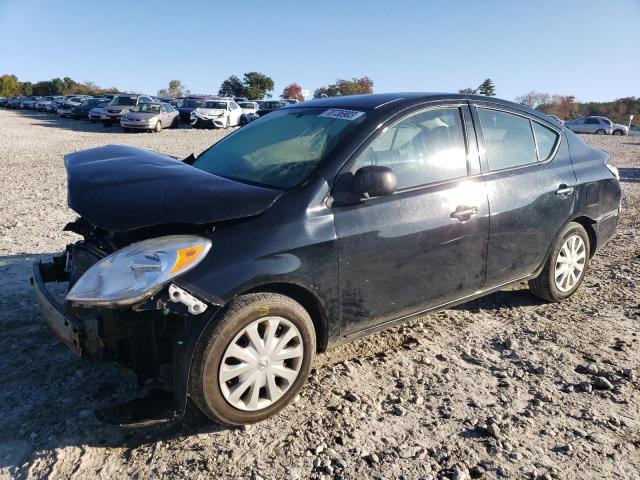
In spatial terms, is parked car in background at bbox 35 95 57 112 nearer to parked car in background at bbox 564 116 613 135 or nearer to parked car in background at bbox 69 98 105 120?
parked car in background at bbox 69 98 105 120

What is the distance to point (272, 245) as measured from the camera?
269 centimetres

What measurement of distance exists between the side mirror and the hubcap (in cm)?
215

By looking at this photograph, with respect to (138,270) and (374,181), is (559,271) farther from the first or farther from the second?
(138,270)

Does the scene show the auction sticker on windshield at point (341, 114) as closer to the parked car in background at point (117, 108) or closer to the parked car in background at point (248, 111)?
the parked car in background at point (248, 111)

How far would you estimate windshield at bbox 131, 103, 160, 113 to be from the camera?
2447cm

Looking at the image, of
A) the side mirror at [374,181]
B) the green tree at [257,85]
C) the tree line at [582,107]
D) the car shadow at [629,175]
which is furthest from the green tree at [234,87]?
the side mirror at [374,181]

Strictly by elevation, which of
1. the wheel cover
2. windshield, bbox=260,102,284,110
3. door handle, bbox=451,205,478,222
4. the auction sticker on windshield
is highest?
windshield, bbox=260,102,284,110

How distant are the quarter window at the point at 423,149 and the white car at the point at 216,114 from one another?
24.7 meters

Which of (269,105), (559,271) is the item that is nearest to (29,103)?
(269,105)

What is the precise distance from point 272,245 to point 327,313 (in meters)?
0.55

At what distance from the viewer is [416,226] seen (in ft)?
10.6

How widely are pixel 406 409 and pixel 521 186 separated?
1.90 m

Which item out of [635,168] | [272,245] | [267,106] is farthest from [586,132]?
[272,245]

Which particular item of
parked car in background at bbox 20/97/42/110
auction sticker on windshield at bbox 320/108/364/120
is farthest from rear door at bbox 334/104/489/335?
parked car in background at bbox 20/97/42/110
